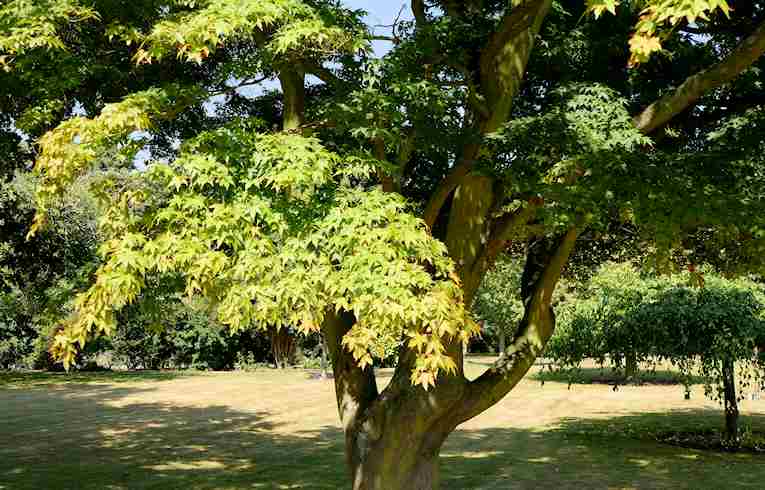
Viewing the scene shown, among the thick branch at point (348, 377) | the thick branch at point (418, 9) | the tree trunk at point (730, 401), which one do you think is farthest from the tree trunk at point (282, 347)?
the thick branch at point (418, 9)

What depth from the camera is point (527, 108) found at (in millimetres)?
9680

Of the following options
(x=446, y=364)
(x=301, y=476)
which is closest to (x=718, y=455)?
→ (x=301, y=476)

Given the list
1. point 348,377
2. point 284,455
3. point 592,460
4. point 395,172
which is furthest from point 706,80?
point 284,455

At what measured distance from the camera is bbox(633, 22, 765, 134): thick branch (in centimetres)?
714

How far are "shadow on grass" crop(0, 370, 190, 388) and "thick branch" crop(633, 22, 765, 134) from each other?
2622 cm

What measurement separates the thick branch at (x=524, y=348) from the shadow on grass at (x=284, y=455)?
271cm

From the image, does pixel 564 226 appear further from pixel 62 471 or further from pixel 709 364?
pixel 62 471

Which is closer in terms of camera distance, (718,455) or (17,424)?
(718,455)

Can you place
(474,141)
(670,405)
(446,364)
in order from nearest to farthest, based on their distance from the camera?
1. (446,364)
2. (474,141)
3. (670,405)

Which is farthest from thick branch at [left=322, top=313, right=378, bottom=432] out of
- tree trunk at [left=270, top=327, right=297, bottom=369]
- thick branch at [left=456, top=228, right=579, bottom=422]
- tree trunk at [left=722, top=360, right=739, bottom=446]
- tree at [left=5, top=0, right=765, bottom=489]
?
tree trunk at [left=270, top=327, right=297, bottom=369]

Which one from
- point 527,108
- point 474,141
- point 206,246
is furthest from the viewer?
point 527,108

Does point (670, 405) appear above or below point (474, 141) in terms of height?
below

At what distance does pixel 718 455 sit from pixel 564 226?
894 cm

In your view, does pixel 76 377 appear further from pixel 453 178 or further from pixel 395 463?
pixel 453 178
